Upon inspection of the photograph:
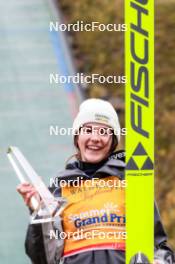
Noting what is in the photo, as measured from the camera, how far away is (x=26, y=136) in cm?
845

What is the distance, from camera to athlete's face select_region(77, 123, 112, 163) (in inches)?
146

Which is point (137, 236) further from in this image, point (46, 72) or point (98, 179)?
point (46, 72)

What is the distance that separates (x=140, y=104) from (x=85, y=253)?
0.65 metres

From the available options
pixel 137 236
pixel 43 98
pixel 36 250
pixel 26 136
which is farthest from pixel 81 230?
pixel 43 98

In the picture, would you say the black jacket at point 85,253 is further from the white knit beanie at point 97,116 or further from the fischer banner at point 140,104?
the fischer banner at point 140,104

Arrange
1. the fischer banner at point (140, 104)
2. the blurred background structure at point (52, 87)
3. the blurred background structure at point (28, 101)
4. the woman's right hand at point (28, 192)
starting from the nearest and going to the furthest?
the fischer banner at point (140, 104), the woman's right hand at point (28, 192), the blurred background structure at point (28, 101), the blurred background structure at point (52, 87)

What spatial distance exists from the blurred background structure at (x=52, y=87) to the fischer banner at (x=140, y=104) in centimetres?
333

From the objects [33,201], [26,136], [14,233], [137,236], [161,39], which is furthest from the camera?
[161,39]

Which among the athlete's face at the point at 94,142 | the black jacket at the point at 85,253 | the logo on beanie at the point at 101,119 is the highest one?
the logo on beanie at the point at 101,119

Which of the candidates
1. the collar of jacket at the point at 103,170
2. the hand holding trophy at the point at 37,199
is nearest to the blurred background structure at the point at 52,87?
the collar of jacket at the point at 103,170

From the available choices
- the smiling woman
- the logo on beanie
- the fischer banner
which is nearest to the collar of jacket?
the smiling woman

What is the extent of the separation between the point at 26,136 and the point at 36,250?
4820 millimetres

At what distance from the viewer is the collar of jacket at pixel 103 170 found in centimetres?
370

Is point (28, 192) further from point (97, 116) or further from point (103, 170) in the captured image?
point (97, 116)
